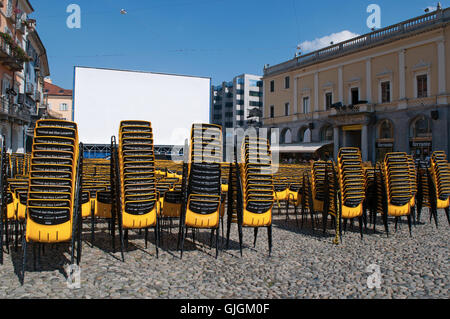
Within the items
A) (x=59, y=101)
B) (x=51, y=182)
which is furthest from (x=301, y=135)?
(x=59, y=101)

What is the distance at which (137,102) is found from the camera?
26.1 metres

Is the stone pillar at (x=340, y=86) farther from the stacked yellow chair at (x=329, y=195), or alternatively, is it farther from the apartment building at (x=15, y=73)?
the stacked yellow chair at (x=329, y=195)

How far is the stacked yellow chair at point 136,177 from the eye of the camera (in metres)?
5.49

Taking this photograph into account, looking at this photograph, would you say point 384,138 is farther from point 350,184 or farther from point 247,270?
point 247,270

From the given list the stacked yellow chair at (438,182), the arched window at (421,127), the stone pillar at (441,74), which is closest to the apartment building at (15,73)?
the stacked yellow chair at (438,182)

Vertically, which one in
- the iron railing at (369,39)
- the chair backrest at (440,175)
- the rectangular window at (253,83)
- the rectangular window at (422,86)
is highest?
the rectangular window at (253,83)

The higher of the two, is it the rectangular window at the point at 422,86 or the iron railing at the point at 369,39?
the iron railing at the point at 369,39

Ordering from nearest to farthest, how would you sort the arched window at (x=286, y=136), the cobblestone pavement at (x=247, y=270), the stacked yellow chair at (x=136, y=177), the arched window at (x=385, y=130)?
the cobblestone pavement at (x=247, y=270) → the stacked yellow chair at (x=136, y=177) → the arched window at (x=385, y=130) → the arched window at (x=286, y=136)

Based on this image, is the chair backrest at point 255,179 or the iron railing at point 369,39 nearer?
the chair backrest at point 255,179

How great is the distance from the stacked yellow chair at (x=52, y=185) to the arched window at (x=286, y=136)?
120 feet

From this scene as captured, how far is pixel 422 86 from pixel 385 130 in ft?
14.5
